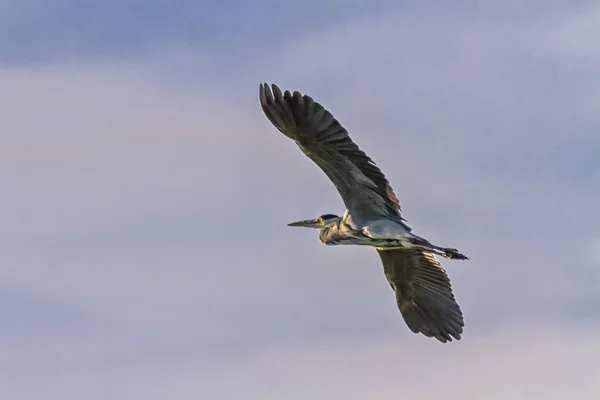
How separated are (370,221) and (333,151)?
1.75 m

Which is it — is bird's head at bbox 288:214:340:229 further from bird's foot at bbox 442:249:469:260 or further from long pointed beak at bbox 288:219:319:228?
bird's foot at bbox 442:249:469:260

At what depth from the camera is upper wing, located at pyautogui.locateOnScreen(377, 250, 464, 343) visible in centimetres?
1986

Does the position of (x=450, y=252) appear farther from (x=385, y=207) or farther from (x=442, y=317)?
(x=442, y=317)

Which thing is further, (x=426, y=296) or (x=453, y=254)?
(x=426, y=296)

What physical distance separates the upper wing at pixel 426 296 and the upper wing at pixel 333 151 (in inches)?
86.5

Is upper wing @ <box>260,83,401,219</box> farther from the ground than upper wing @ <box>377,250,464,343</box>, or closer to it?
farther from the ground

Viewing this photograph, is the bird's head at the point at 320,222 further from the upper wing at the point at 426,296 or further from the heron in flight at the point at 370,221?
the upper wing at the point at 426,296

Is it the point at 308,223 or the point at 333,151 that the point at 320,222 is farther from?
the point at 333,151

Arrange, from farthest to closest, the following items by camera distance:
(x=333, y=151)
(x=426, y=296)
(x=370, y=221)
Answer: (x=426, y=296), (x=370, y=221), (x=333, y=151)

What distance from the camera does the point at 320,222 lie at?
19906mm

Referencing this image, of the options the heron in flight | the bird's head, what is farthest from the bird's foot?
the bird's head

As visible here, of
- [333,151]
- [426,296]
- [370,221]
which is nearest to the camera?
[333,151]

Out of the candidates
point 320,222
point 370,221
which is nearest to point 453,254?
point 370,221

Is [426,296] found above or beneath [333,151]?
beneath
